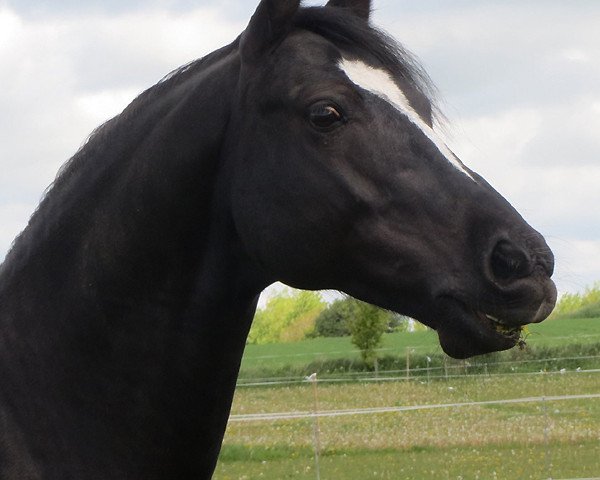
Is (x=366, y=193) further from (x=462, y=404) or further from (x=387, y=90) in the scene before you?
(x=462, y=404)

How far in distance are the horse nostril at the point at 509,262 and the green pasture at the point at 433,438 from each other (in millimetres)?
12073

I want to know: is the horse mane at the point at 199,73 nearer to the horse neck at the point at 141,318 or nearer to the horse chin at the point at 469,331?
the horse neck at the point at 141,318

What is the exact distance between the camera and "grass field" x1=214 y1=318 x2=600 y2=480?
15414 mm

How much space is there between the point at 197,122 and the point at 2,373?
1008 millimetres

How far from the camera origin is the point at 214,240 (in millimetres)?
3047

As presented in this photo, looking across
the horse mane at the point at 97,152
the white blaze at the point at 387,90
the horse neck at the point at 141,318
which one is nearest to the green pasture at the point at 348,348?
the horse mane at the point at 97,152

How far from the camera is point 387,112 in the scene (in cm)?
283

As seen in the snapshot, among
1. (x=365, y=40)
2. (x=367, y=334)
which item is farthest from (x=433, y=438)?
(x=367, y=334)

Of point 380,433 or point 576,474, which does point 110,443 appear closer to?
point 576,474

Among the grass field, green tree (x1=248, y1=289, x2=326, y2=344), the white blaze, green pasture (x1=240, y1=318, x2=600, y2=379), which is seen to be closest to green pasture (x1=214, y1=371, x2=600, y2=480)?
the grass field

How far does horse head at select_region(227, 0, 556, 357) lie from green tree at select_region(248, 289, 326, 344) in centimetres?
6676

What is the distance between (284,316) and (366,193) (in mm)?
70649

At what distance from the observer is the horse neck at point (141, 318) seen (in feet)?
9.73

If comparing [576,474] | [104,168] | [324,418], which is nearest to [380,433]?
[324,418]
